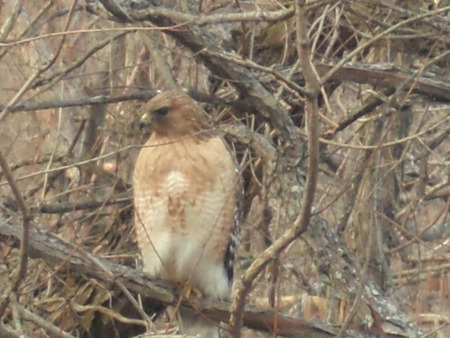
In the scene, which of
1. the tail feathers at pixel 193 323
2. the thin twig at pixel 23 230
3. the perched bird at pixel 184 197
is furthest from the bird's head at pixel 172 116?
the thin twig at pixel 23 230

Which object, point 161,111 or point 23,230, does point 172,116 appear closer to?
point 161,111

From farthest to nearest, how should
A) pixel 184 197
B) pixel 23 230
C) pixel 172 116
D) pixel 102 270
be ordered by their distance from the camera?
1. pixel 172 116
2. pixel 184 197
3. pixel 102 270
4. pixel 23 230

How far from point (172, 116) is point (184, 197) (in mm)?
371

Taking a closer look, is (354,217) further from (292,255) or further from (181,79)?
(181,79)

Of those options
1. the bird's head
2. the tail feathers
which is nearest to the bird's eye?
the bird's head

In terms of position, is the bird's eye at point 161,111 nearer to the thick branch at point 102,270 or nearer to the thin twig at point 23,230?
the thick branch at point 102,270

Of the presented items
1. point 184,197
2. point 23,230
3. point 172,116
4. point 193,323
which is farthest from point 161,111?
point 23,230

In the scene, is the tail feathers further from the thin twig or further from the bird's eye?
the thin twig

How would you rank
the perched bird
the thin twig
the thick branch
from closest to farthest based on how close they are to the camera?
1. the thin twig
2. the thick branch
3. the perched bird

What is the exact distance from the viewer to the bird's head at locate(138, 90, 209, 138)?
17.6 ft

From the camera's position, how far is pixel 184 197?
17.4ft

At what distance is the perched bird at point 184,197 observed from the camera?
531cm

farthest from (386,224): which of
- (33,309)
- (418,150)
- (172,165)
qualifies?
(33,309)

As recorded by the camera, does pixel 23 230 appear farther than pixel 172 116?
No
